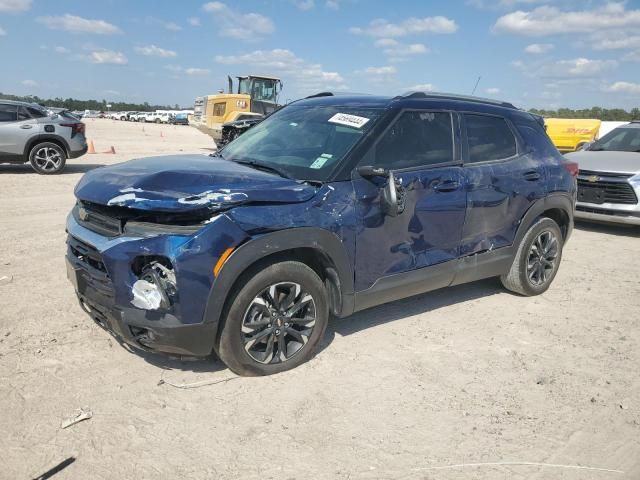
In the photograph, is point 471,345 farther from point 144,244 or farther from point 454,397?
point 144,244

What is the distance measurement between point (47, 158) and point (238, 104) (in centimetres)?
929

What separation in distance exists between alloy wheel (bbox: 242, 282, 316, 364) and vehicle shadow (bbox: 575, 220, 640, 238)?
7222 millimetres

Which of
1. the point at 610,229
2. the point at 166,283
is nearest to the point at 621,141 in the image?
the point at 610,229

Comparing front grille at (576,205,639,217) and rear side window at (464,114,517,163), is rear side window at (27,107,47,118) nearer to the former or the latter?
rear side window at (464,114,517,163)

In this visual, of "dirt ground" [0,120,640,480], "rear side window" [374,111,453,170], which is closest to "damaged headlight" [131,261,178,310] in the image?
"dirt ground" [0,120,640,480]

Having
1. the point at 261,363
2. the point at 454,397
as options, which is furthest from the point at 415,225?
the point at 261,363

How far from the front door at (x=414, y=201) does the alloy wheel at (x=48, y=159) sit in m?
11.0

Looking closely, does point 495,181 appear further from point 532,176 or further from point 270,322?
point 270,322

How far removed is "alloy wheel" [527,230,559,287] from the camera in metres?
5.21

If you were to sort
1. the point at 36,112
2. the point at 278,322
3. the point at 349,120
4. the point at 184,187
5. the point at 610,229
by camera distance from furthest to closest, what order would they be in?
the point at 36,112 → the point at 610,229 → the point at 349,120 → the point at 278,322 → the point at 184,187

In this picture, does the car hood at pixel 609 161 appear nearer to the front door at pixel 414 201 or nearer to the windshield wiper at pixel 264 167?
the front door at pixel 414 201

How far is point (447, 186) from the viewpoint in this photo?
13.6 ft

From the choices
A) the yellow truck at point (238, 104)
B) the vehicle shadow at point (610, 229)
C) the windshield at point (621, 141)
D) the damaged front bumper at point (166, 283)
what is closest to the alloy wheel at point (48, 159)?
the yellow truck at point (238, 104)

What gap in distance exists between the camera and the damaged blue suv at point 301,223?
300cm
